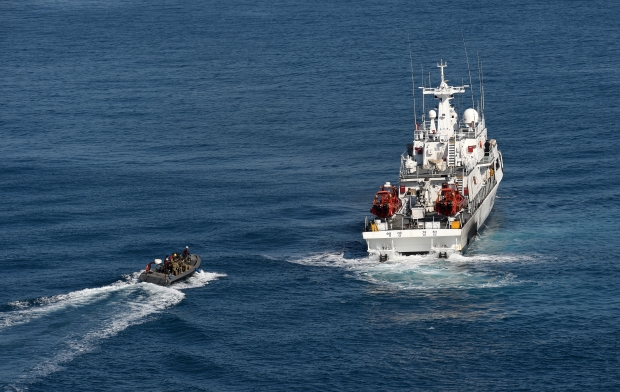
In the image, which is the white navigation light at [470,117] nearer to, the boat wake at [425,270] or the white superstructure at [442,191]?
the white superstructure at [442,191]

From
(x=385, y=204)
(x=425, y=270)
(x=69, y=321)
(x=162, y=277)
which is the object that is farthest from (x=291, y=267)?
(x=69, y=321)

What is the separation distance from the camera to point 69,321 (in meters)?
115

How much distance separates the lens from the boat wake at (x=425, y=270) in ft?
419

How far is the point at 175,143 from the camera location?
19000 cm

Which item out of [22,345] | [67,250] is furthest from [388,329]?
[67,250]

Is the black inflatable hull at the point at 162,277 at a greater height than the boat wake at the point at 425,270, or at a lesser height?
greater

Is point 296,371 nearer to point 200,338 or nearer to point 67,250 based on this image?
point 200,338

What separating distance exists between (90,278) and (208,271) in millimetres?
12521

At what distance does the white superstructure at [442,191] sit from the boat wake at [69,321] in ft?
70.3

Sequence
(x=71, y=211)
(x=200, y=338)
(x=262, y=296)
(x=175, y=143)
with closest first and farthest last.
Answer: (x=200, y=338)
(x=262, y=296)
(x=71, y=211)
(x=175, y=143)

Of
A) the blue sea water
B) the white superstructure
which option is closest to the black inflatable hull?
the blue sea water

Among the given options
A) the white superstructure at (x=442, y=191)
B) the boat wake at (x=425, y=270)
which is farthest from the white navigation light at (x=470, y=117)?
the boat wake at (x=425, y=270)

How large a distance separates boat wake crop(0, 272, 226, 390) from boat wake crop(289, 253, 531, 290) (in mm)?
14917

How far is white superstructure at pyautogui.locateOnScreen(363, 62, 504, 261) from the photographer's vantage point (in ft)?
448
